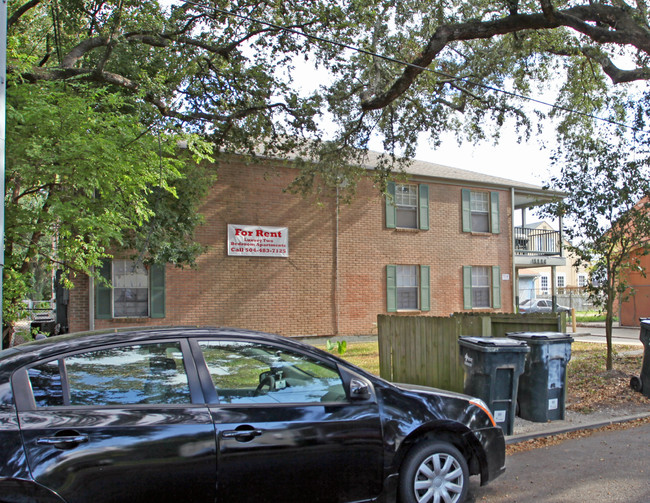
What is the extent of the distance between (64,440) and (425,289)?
1631cm

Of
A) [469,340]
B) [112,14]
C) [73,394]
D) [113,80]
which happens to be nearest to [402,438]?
[73,394]

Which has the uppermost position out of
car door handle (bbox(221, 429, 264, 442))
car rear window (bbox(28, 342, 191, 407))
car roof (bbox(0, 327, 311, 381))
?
car roof (bbox(0, 327, 311, 381))

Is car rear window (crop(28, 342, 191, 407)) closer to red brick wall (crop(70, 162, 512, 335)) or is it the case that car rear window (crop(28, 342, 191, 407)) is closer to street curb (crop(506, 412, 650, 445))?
street curb (crop(506, 412, 650, 445))

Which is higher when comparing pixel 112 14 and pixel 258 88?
pixel 112 14

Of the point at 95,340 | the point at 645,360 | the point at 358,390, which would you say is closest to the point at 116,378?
the point at 95,340

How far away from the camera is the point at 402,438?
379cm

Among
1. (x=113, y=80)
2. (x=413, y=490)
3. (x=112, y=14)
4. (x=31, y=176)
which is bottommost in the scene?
(x=413, y=490)

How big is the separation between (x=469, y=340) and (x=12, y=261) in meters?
6.54

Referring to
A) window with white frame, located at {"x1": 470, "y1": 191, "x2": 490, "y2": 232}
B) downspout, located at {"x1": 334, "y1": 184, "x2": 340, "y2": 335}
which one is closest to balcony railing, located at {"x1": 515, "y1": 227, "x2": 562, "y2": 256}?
window with white frame, located at {"x1": 470, "y1": 191, "x2": 490, "y2": 232}

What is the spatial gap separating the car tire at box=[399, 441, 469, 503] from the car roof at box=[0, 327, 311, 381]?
3.82 feet

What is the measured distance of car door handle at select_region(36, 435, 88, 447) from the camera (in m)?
2.83

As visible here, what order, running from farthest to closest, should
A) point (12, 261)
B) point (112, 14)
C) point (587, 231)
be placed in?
point (112, 14)
point (587, 231)
point (12, 261)

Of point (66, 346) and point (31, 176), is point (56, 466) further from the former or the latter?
point (31, 176)

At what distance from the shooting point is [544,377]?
22.4 feet
